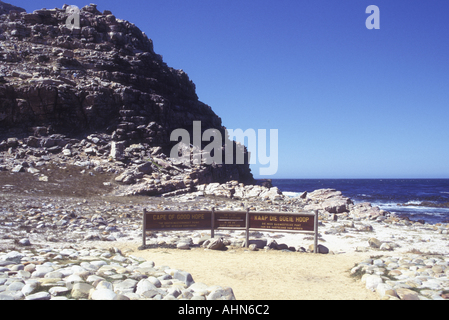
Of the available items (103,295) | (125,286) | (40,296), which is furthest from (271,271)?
(40,296)

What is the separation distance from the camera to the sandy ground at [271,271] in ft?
22.4

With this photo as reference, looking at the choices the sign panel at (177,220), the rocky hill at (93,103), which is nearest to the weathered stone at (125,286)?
the sign panel at (177,220)

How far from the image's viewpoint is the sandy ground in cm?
684

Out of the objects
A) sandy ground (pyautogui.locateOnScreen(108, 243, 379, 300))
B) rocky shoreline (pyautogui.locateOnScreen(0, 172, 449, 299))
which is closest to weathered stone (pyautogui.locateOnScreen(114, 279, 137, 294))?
rocky shoreline (pyautogui.locateOnScreen(0, 172, 449, 299))

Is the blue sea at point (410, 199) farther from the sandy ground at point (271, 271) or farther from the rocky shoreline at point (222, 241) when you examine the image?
the sandy ground at point (271, 271)

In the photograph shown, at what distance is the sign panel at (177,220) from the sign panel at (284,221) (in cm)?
205

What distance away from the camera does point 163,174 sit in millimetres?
33625

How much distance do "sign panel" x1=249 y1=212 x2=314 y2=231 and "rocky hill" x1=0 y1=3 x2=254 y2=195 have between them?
756 inches

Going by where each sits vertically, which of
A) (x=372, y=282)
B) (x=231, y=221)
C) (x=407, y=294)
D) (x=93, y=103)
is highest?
(x=93, y=103)

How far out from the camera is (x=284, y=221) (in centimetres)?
1133

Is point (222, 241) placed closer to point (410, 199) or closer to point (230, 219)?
point (230, 219)

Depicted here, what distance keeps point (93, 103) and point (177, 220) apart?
3507 cm

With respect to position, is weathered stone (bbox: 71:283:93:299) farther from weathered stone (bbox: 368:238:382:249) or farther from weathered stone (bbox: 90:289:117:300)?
weathered stone (bbox: 368:238:382:249)
